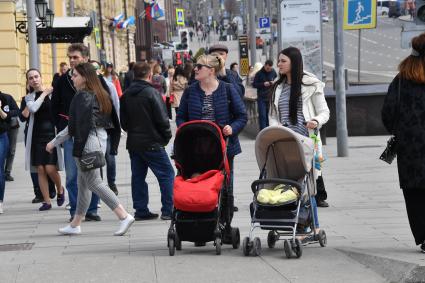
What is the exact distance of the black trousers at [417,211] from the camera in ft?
29.8

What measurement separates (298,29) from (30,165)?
717cm

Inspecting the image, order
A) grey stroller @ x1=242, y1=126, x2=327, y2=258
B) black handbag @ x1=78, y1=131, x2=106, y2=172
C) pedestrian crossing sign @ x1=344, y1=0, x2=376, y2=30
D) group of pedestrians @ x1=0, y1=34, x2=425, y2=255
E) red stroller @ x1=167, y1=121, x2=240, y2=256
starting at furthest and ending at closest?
pedestrian crossing sign @ x1=344, y1=0, x2=376, y2=30, black handbag @ x1=78, y1=131, x2=106, y2=172, red stroller @ x1=167, y1=121, x2=240, y2=256, grey stroller @ x1=242, y1=126, x2=327, y2=258, group of pedestrians @ x1=0, y1=34, x2=425, y2=255

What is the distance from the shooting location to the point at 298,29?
19828 mm

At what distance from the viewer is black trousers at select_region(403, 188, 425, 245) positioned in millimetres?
9086

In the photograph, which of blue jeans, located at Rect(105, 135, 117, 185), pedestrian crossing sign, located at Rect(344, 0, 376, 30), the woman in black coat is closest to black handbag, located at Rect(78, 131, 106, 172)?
the woman in black coat

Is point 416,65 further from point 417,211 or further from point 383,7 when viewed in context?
point 383,7

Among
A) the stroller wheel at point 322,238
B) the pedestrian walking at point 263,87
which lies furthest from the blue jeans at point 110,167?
the pedestrian walking at point 263,87

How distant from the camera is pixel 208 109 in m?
10.5

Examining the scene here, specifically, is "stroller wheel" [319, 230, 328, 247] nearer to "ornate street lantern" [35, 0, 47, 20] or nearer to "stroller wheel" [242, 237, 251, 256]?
"stroller wheel" [242, 237, 251, 256]

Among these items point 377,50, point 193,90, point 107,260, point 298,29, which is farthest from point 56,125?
point 377,50

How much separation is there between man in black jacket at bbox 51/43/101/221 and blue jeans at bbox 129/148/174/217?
56 cm

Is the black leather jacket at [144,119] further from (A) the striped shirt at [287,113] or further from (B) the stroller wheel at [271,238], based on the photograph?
(B) the stroller wheel at [271,238]

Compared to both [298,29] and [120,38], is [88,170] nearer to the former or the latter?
[298,29]

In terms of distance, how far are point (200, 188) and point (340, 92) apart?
1045 cm
